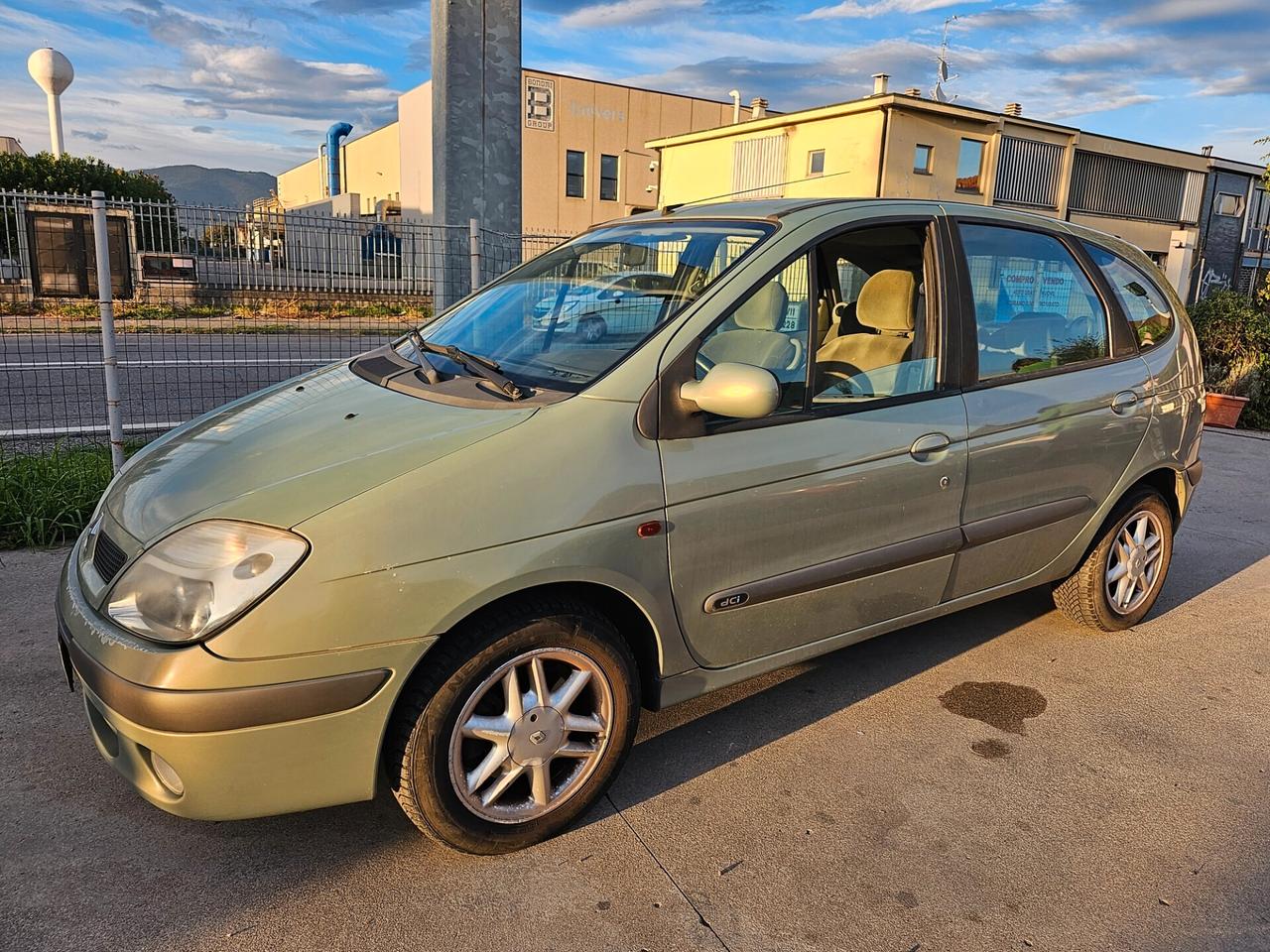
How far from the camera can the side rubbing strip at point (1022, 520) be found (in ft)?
10.7

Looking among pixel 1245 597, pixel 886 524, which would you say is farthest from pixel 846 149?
pixel 886 524

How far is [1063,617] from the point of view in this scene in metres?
4.29

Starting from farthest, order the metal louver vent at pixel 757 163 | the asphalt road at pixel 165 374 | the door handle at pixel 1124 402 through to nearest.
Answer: the metal louver vent at pixel 757 163, the asphalt road at pixel 165 374, the door handle at pixel 1124 402

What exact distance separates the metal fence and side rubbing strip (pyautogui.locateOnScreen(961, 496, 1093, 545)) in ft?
14.8

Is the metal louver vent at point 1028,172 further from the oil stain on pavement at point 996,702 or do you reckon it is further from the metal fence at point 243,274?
the oil stain on pavement at point 996,702

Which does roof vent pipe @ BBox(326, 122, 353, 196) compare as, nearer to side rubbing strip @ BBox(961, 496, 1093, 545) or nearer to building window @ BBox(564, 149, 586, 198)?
building window @ BBox(564, 149, 586, 198)

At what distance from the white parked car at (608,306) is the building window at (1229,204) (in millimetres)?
38657

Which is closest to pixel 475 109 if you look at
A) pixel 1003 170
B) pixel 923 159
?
pixel 923 159

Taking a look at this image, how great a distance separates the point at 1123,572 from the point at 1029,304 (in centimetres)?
139

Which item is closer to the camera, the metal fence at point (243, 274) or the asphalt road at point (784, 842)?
the asphalt road at point (784, 842)

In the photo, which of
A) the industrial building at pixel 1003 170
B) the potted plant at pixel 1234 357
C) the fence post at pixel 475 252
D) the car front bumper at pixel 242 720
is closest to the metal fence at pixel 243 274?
the fence post at pixel 475 252

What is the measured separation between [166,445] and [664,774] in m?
Answer: 1.90

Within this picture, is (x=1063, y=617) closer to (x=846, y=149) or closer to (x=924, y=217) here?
(x=924, y=217)

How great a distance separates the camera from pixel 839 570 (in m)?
2.91
